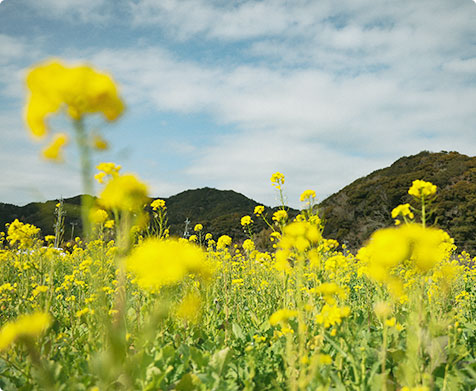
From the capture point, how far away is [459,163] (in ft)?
46.3

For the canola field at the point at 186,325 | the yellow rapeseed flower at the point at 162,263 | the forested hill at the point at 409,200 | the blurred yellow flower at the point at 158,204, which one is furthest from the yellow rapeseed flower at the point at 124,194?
the forested hill at the point at 409,200

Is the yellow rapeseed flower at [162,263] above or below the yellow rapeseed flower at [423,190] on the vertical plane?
below

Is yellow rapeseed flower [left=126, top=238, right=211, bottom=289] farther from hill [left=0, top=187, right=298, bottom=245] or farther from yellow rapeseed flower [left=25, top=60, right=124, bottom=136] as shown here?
hill [left=0, top=187, right=298, bottom=245]

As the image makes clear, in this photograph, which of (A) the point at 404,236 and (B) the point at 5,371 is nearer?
(A) the point at 404,236

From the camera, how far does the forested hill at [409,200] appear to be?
11.1 metres

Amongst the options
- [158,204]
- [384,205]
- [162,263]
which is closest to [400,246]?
[162,263]

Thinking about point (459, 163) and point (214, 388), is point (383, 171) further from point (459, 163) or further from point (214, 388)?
point (214, 388)

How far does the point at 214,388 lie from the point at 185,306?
414mm

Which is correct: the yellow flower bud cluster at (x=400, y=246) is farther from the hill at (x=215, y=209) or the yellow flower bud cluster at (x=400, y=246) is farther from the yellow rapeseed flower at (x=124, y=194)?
A: the hill at (x=215, y=209)

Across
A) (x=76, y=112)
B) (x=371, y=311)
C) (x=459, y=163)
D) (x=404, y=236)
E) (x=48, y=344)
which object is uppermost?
(x=459, y=163)

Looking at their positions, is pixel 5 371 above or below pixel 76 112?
below

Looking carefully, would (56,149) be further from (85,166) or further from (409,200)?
(409,200)

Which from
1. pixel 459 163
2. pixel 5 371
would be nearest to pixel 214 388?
pixel 5 371

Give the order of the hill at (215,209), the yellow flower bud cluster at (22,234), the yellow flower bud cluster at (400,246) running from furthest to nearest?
the hill at (215,209) < the yellow flower bud cluster at (22,234) < the yellow flower bud cluster at (400,246)
